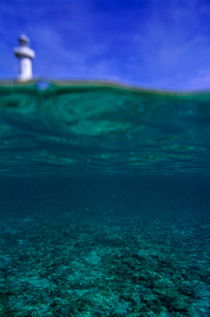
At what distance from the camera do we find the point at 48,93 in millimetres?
9891

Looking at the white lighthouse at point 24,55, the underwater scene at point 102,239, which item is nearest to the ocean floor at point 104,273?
the underwater scene at point 102,239

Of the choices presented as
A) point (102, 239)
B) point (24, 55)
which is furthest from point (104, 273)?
point (24, 55)

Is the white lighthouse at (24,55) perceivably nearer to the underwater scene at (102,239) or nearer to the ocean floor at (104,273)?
the underwater scene at (102,239)

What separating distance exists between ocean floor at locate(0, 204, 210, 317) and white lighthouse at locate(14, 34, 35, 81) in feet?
32.4

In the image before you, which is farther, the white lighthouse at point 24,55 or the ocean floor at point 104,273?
the white lighthouse at point 24,55

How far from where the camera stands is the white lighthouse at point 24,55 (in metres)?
9.41

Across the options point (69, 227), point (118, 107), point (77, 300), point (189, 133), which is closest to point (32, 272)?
point (77, 300)

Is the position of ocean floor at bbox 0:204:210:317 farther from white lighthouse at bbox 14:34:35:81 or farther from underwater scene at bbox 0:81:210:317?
white lighthouse at bbox 14:34:35:81

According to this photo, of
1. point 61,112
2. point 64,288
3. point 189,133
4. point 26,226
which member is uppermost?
point 61,112

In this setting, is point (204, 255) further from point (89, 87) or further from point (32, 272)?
point (89, 87)

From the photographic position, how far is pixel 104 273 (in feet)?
33.1

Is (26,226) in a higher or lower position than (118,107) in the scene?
lower

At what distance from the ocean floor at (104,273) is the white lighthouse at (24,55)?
389 inches

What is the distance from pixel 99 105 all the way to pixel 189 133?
8.82 m
